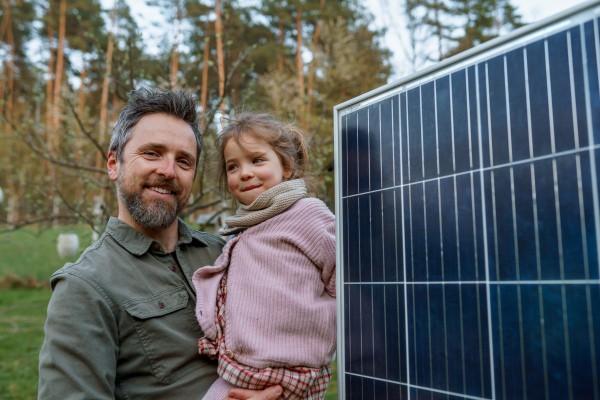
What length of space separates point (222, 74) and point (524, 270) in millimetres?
4797

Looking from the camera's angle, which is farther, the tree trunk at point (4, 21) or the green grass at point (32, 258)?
the tree trunk at point (4, 21)

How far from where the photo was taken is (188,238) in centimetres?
284

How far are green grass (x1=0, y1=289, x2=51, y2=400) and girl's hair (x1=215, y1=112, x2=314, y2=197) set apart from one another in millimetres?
6430

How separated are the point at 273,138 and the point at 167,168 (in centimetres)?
59

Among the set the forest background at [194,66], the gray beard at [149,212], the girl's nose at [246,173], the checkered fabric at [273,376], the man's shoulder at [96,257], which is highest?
the forest background at [194,66]

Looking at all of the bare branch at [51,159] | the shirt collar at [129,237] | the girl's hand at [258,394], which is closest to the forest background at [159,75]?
the bare branch at [51,159]

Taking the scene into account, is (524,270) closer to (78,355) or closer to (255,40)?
(78,355)

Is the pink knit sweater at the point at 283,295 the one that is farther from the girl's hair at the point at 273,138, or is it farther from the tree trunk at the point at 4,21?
the tree trunk at the point at 4,21

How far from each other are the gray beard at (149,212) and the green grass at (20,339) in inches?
243

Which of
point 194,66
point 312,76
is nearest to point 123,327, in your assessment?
point 194,66

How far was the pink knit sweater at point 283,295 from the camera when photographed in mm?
2158

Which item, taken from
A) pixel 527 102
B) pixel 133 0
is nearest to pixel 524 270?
pixel 527 102

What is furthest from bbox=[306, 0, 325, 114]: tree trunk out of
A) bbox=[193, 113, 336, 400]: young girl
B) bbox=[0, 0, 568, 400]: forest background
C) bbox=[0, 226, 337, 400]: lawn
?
bbox=[193, 113, 336, 400]: young girl

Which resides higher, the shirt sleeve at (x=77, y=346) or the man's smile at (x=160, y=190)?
the man's smile at (x=160, y=190)
